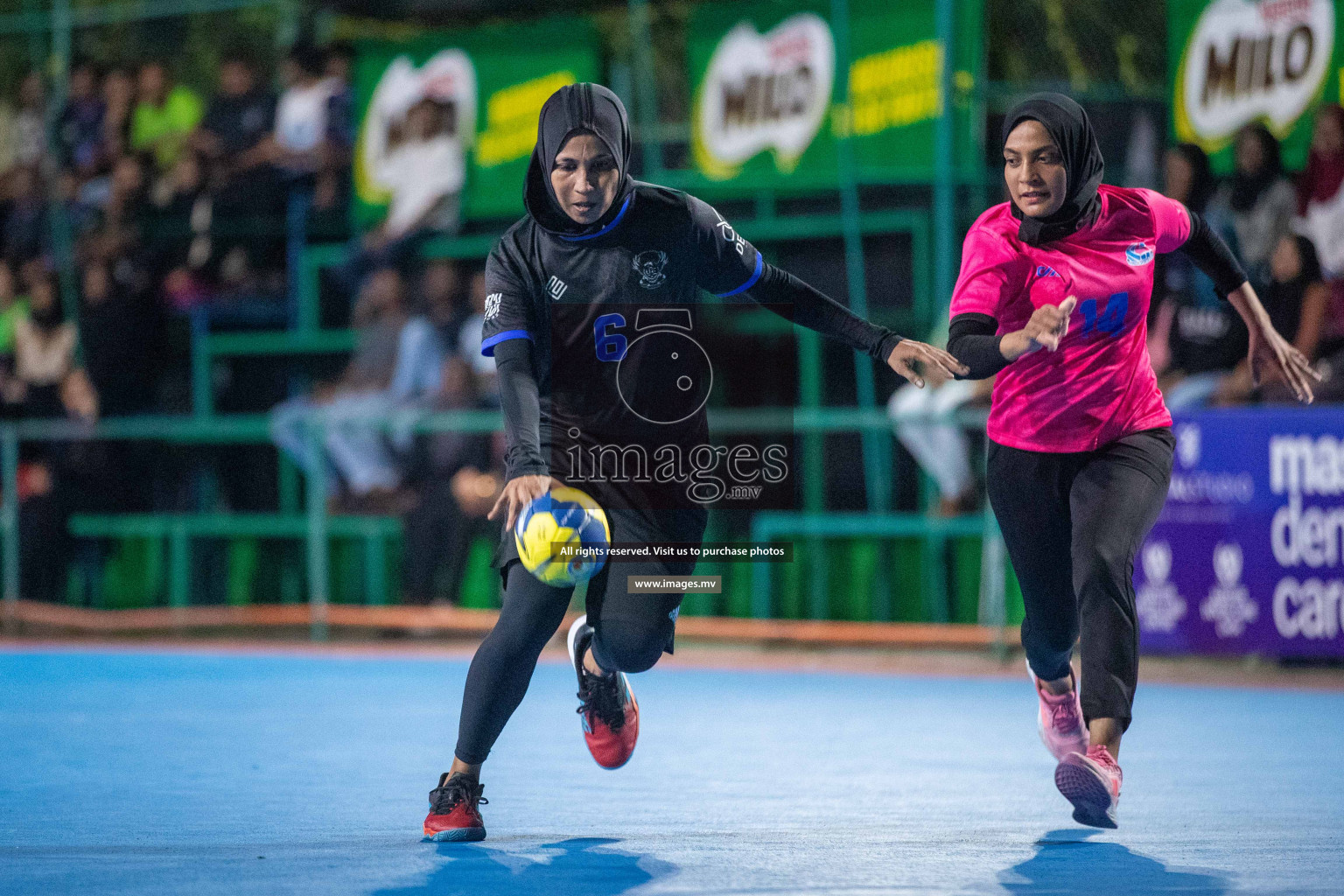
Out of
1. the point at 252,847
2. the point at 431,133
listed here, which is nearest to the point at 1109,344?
the point at 252,847

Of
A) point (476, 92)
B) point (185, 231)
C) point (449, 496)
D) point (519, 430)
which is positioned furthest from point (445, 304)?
point (519, 430)

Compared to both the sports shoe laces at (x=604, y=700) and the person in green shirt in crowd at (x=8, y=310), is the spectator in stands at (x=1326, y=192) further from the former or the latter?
the person in green shirt in crowd at (x=8, y=310)

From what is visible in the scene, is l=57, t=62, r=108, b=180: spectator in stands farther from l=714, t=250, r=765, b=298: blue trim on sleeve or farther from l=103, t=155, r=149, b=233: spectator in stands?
l=714, t=250, r=765, b=298: blue trim on sleeve

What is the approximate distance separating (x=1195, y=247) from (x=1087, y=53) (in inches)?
270

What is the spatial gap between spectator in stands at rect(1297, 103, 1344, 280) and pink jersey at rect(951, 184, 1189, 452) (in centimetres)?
545

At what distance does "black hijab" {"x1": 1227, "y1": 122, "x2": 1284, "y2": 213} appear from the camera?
10477mm

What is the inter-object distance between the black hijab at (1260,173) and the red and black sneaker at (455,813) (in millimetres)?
7338

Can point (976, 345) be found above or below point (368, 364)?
below

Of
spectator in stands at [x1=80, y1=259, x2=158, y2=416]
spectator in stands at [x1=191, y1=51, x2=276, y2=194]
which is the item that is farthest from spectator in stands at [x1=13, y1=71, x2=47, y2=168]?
spectator in stands at [x1=80, y1=259, x2=158, y2=416]

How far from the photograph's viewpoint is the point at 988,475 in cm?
559

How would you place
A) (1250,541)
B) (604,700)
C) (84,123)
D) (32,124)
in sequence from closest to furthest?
(604,700)
(1250,541)
(84,123)
(32,124)

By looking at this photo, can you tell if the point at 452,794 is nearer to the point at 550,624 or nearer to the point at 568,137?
the point at 550,624

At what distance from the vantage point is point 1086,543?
5.16 m

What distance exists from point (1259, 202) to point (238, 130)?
874 centimetres
